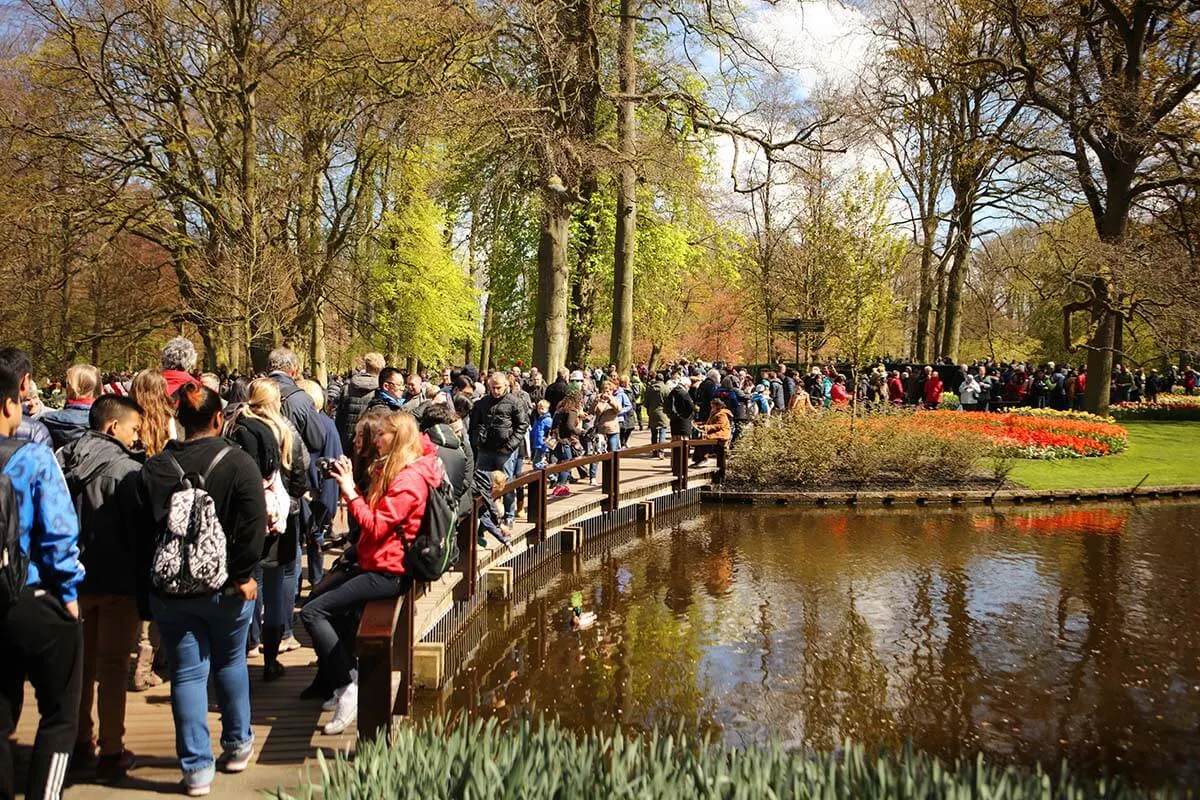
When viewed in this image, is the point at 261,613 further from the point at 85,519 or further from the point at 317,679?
the point at 85,519

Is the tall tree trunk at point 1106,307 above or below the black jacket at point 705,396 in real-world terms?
above

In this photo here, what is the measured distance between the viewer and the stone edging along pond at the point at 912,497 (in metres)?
15.6

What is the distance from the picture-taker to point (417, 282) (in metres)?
40.1

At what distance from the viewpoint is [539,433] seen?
1494cm

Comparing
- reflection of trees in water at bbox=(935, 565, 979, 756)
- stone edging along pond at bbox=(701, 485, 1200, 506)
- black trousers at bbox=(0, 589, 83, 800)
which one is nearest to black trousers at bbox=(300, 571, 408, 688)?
black trousers at bbox=(0, 589, 83, 800)

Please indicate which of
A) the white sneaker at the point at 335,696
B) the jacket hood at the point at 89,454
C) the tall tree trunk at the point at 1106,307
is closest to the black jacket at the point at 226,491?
the jacket hood at the point at 89,454

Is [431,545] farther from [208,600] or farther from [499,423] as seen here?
[499,423]

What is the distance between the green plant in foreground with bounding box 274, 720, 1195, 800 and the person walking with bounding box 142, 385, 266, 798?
89 cm

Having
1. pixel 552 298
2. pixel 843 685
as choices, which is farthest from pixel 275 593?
pixel 552 298

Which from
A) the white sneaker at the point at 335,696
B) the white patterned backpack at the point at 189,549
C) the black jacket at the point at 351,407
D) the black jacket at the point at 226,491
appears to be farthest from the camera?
the black jacket at the point at 351,407

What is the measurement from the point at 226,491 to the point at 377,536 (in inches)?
35.7

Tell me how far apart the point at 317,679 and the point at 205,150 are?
820 inches

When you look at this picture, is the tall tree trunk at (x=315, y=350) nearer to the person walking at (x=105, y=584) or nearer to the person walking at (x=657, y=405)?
the person walking at (x=657, y=405)

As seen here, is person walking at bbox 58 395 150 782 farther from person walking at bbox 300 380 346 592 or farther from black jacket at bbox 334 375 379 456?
black jacket at bbox 334 375 379 456
